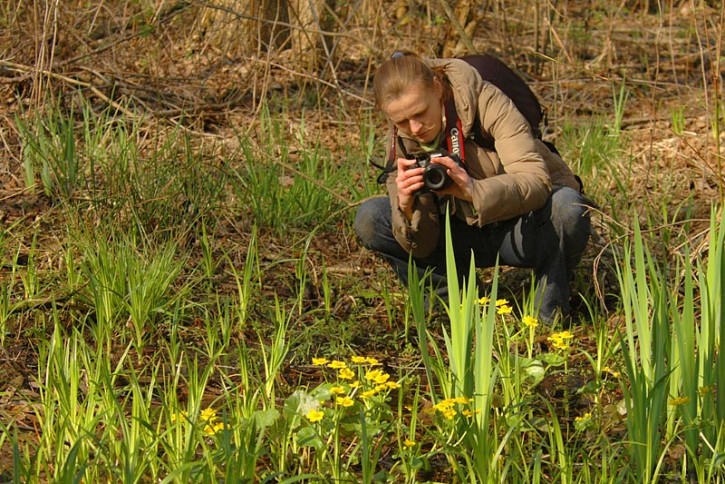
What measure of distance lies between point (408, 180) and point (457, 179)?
0.15 metres

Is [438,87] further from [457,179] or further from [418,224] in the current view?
[418,224]

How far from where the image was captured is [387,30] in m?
6.13

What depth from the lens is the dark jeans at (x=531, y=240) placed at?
326 centimetres

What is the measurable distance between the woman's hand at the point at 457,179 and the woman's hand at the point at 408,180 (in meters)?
0.06

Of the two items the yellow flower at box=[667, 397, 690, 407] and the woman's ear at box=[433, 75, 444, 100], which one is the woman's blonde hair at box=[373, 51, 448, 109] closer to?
the woman's ear at box=[433, 75, 444, 100]

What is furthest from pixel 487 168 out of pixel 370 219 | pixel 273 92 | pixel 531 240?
pixel 273 92

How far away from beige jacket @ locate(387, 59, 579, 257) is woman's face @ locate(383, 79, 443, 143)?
0.26 ft

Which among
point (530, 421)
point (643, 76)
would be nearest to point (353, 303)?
point (530, 421)

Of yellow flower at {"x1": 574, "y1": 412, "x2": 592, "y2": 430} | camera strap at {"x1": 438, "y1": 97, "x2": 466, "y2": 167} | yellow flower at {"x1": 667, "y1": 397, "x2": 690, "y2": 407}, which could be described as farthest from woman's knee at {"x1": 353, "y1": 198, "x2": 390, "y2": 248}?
yellow flower at {"x1": 667, "y1": 397, "x2": 690, "y2": 407}

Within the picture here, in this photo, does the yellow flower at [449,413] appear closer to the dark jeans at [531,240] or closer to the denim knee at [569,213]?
the dark jeans at [531,240]

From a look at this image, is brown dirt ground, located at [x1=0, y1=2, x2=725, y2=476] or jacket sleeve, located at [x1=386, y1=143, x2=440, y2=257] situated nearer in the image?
jacket sleeve, located at [x1=386, y1=143, x2=440, y2=257]

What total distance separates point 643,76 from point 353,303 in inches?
149

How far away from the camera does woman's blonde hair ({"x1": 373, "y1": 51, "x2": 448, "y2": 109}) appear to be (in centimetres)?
295

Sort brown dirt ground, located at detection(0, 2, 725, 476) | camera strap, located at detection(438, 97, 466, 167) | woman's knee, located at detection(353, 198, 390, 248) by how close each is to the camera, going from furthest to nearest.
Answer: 1. brown dirt ground, located at detection(0, 2, 725, 476)
2. woman's knee, located at detection(353, 198, 390, 248)
3. camera strap, located at detection(438, 97, 466, 167)
